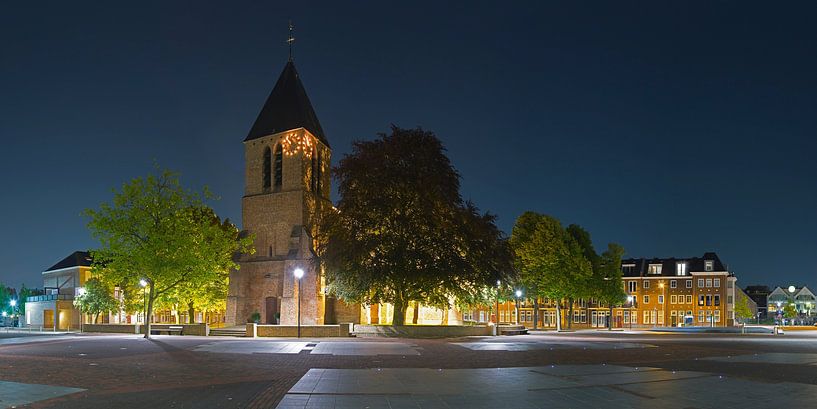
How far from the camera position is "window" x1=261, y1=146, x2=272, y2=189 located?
60438 mm

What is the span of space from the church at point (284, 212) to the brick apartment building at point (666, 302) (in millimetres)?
49014

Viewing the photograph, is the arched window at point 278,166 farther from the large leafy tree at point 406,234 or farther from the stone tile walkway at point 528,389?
the stone tile walkway at point 528,389

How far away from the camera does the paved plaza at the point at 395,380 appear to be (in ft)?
42.3

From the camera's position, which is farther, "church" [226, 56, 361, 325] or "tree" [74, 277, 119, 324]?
"tree" [74, 277, 119, 324]

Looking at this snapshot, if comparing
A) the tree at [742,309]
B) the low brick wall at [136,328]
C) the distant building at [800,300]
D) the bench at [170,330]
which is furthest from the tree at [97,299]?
the distant building at [800,300]

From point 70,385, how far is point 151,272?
24.8m

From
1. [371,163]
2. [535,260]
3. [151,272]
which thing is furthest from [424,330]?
[535,260]

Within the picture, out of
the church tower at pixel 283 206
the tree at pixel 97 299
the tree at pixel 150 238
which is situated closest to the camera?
the tree at pixel 150 238

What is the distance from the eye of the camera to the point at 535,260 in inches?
2591

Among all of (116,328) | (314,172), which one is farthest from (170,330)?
(314,172)

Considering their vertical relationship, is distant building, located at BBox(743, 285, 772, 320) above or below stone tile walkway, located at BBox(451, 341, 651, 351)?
below

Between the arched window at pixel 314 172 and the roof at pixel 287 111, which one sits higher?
the roof at pixel 287 111

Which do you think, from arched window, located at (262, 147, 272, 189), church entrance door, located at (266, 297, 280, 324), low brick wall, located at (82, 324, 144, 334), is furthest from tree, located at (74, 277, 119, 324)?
arched window, located at (262, 147, 272, 189)

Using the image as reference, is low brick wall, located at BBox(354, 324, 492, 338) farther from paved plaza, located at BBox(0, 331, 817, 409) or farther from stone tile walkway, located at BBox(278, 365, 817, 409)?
stone tile walkway, located at BBox(278, 365, 817, 409)
